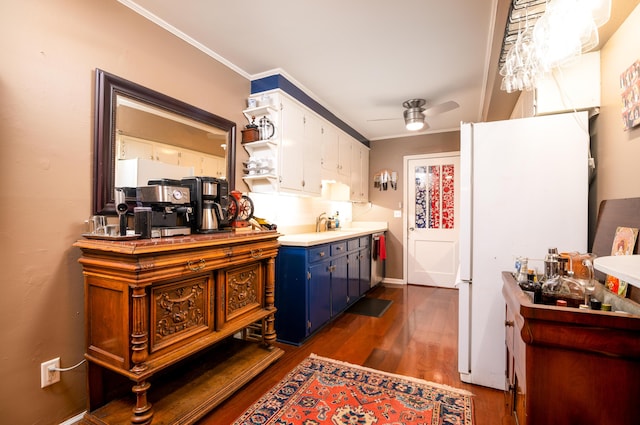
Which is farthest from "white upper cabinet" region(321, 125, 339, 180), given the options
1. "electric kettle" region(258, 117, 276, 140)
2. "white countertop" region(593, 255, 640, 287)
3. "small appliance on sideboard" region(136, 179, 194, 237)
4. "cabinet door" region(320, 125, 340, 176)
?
"white countertop" region(593, 255, 640, 287)

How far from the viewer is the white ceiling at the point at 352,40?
2.02 m

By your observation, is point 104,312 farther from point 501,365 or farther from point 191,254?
point 501,365

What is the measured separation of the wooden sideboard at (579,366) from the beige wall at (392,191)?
4130 millimetres

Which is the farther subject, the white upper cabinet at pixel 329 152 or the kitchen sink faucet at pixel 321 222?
the kitchen sink faucet at pixel 321 222

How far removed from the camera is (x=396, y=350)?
263 cm

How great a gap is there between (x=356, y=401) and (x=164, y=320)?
1.27 metres

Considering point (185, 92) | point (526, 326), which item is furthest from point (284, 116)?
point (526, 326)

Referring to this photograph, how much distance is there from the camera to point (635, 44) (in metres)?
1.46

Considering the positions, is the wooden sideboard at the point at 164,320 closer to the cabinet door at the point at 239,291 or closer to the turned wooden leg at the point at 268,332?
the cabinet door at the point at 239,291

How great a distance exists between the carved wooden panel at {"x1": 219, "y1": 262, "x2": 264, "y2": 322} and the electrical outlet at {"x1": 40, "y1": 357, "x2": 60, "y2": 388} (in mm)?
891

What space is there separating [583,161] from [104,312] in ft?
9.59

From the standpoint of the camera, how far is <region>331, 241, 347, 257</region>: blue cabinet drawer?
3250 mm

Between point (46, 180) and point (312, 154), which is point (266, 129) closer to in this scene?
point (312, 154)

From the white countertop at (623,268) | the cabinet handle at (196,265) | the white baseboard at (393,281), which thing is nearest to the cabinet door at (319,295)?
the cabinet handle at (196,265)
